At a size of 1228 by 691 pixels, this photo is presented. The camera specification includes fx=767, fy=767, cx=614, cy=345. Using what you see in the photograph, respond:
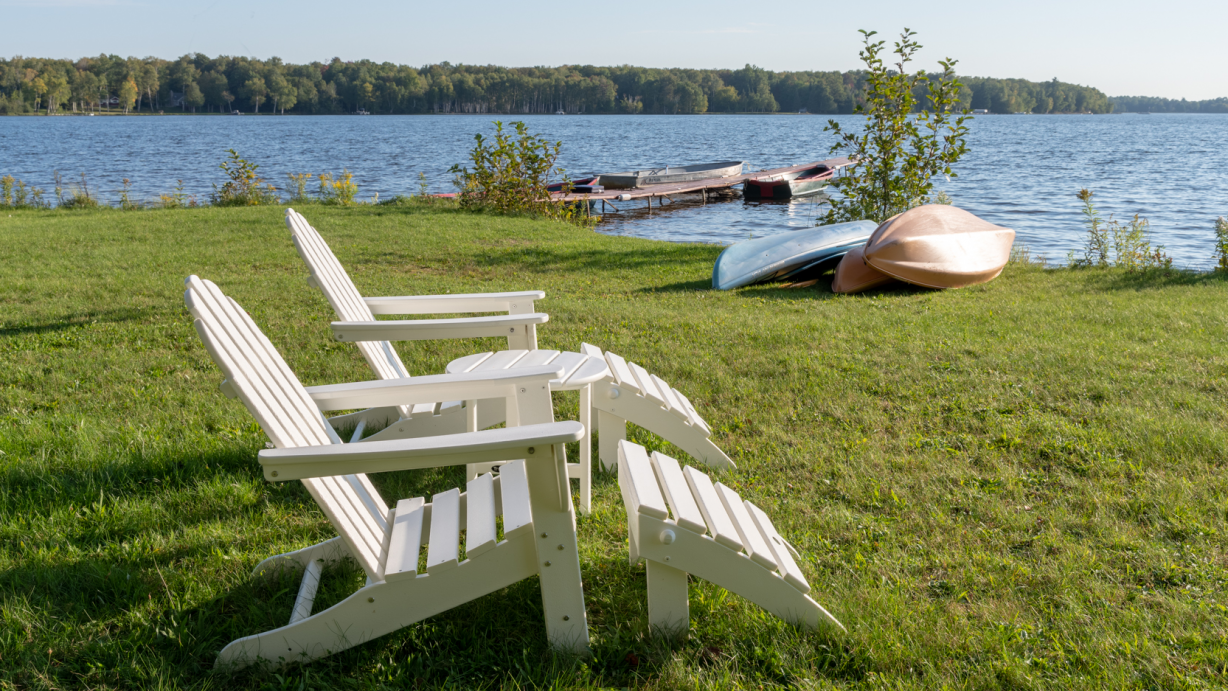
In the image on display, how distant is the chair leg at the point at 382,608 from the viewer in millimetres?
2180

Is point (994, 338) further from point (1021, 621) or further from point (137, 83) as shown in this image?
point (137, 83)

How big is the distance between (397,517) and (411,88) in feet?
395

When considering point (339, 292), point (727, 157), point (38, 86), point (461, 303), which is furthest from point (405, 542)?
point (38, 86)

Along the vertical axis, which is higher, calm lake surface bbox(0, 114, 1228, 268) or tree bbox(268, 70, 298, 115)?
tree bbox(268, 70, 298, 115)

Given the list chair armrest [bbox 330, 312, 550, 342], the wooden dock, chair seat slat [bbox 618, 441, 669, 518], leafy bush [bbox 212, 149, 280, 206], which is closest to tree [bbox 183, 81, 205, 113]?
the wooden dock

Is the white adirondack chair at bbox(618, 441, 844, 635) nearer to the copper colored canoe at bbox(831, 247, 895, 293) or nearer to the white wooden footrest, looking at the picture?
the white wooden footrest

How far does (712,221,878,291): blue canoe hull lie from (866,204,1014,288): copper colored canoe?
0.65 m

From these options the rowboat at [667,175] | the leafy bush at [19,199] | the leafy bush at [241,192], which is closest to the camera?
the leafy bush at [241,192]

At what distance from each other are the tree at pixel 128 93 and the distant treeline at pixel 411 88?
17 cm

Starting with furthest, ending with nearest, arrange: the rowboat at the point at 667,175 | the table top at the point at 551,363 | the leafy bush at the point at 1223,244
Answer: the rowboat at the point at 667,175, the leafy bush at the point at 1223,244, the table top at the point at 551,363

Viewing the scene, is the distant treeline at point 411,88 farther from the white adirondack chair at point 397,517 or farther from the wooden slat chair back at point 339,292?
the white adirondack chair at point 397,517

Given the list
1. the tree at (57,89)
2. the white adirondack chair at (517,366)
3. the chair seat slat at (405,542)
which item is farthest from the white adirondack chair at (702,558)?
the tree at (57,89)

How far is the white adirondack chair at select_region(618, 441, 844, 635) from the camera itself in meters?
2.25

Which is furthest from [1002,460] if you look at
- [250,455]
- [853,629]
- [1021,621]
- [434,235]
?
[434,235]
